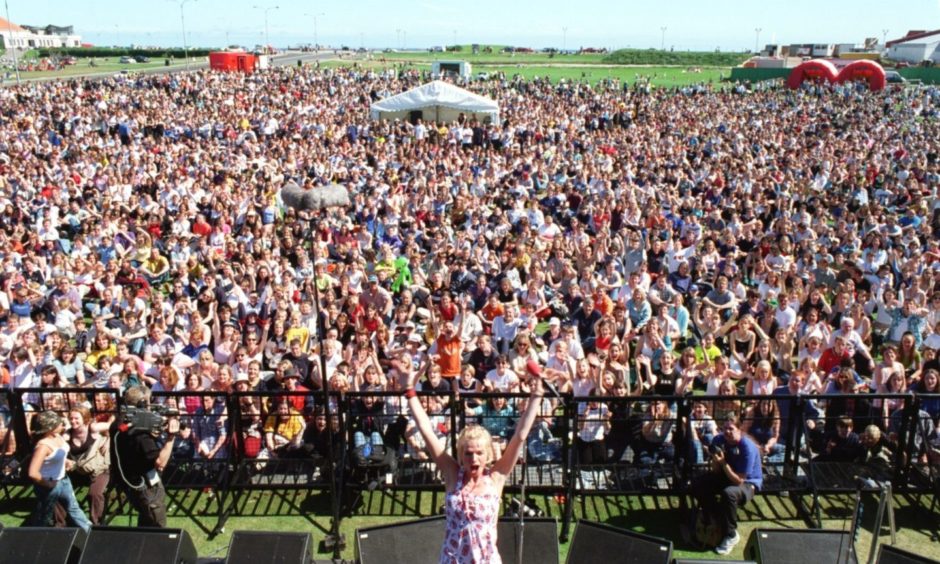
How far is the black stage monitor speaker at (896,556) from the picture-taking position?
15.9 ft

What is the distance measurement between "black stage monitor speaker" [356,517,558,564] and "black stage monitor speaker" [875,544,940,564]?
2.28 m

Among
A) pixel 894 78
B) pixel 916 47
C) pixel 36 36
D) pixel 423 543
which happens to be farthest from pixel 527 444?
pixel 36 36

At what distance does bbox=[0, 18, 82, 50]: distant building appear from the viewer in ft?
432

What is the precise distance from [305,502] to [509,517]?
2.53 meters

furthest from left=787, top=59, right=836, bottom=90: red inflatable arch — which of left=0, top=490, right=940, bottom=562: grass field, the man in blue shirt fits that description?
the man in blue shirt

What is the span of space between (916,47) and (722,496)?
125m

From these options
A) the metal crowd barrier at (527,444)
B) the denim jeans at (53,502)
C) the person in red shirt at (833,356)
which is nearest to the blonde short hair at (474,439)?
the metal crowd barrier at (527,444)

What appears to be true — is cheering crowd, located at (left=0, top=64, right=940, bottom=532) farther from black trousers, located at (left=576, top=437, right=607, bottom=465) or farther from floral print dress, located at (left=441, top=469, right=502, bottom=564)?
floral print dress, located at (left=441, top=469, right=502, bottom=564)

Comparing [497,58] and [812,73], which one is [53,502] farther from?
[497,58]

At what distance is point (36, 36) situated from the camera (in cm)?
15088

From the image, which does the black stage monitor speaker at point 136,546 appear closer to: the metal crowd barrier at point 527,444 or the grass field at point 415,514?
the grass field at point 415,514

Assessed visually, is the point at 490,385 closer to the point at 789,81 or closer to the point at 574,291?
the point at 574,291

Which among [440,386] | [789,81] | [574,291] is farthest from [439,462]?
[789,81]

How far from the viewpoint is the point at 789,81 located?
193 ft
